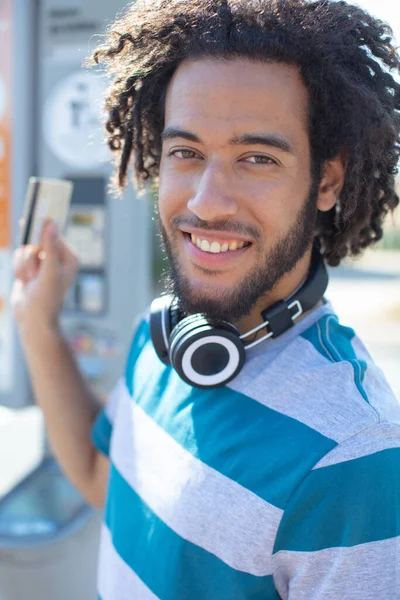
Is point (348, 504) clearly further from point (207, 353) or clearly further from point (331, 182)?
point (331, 182)

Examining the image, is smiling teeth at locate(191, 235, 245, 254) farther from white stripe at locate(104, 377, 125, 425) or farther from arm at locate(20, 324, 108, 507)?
arm at locate(20, 324, 108, 507)

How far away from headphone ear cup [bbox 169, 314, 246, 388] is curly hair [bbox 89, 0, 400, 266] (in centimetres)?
44

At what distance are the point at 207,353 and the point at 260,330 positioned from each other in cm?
16

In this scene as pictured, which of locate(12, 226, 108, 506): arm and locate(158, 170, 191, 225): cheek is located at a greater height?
locate(158, 170, 191, 225): cheek

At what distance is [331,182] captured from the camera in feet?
4.72

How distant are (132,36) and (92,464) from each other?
46.5 inches

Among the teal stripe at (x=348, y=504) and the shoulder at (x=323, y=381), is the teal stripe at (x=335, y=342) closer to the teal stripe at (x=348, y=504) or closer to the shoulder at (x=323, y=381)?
the shoulder at (x=323, y=381)

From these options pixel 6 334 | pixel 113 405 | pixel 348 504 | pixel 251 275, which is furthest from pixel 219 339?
pixel 6 334

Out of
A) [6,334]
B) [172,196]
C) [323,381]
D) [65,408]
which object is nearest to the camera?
[323,381]

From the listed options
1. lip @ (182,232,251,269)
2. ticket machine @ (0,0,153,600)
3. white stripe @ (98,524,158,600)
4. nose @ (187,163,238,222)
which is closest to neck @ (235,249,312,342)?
lip @ (182,232,251,269)

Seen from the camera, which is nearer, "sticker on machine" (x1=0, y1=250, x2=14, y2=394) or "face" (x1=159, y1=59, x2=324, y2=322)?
"face" (x1=159, y1=59, x2=324, y2=322)

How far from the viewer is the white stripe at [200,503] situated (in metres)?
1.07

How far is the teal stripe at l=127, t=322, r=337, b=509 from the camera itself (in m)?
1.05

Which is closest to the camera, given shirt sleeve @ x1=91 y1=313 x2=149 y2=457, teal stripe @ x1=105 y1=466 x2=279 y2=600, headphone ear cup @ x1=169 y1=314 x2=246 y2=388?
teal stripe @ x1=105 y1=466 x2=279 y2=600
